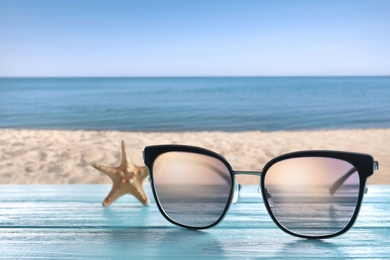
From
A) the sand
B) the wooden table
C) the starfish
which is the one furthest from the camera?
the sand

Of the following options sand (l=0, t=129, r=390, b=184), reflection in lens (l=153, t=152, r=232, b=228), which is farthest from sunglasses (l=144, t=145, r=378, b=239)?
sand (l=0, t=129, r=390, b=184)

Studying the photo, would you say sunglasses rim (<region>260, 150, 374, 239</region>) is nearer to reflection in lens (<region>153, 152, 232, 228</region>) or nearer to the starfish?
reflection in lens (<region>153, 152, 232, 228</region>)

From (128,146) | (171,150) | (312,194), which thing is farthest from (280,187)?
(128,146)

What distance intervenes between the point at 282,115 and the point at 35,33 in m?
14.7

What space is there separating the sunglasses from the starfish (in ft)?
0.21

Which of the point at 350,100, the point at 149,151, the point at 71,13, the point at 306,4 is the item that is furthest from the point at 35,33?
the point at 149,151

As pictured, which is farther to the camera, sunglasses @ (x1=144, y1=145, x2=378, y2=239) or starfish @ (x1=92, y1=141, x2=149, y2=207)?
starfish @ (x1=92, y1=141, x2=149, y2=207)

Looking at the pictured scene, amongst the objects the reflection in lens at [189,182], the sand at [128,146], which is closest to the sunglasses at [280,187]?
the reflection in lens at [189,182]

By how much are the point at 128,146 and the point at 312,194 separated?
13.5ft

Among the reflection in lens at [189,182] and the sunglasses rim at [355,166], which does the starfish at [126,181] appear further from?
the sunglasses rim at [355,166]

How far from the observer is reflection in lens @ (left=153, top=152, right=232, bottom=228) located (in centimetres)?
55

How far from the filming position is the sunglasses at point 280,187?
0.50 meters

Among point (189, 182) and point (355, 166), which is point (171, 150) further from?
point (355, 166)

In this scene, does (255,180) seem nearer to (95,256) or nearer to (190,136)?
(95,256)
